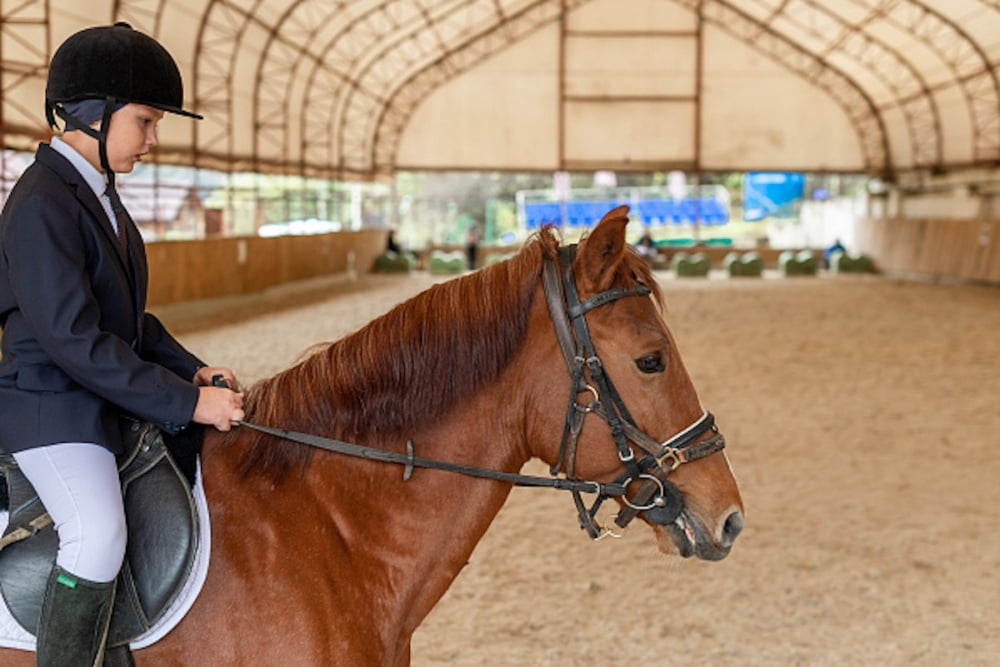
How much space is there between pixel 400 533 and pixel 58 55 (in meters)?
1.16

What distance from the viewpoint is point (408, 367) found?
7.00 feet

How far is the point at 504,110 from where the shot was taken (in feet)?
92.8

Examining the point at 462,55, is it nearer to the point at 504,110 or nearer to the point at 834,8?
the point at 504,110

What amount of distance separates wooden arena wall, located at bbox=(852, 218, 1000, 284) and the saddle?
2367cm

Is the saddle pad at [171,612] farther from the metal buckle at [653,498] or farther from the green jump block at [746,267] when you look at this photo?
the green jump block at [746,267]

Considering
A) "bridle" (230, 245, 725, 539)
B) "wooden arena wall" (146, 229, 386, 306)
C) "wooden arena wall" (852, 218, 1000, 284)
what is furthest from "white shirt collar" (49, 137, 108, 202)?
"wooden arena wall" (852, 218, 1000, 284)

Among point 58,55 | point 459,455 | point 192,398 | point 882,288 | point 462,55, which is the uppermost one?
point 462,55

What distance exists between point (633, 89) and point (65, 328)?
27.1m

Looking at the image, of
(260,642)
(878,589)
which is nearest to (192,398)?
(260,642)

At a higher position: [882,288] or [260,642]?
[260,642]

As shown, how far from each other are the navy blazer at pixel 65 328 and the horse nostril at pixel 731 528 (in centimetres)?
108

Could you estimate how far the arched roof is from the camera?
76.8ft

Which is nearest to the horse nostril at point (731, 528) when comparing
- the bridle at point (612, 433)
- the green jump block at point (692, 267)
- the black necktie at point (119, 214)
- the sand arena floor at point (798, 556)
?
the bridle at point (612, 433)

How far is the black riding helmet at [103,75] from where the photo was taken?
194 centimetres
